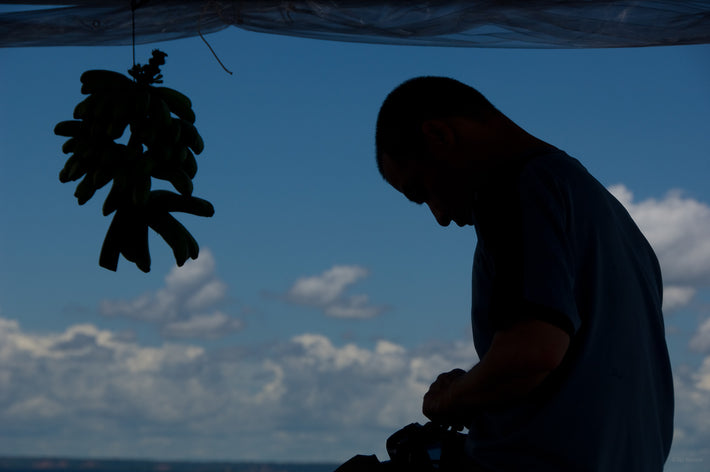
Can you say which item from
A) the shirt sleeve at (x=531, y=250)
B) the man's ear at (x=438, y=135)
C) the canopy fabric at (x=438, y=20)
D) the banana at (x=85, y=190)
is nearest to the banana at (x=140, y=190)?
the banana at (x=85, y=190)

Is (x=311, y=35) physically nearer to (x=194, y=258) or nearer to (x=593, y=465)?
(x=194, y=258)

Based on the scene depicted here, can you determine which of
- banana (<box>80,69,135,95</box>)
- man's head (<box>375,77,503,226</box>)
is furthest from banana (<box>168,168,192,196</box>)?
man's head (<box>375,77,503,226</box>)

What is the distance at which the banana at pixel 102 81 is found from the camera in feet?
5.32

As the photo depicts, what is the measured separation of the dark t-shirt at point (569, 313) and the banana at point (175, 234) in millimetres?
933

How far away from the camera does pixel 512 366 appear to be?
64 centimetres

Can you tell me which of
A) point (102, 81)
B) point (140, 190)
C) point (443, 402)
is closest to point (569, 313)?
point (443, 402)

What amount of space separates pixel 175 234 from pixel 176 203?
68mm

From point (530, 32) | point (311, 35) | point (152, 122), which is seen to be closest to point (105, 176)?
point (152, 122)

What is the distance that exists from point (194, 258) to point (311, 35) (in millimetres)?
693

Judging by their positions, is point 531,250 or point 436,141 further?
point 436,141

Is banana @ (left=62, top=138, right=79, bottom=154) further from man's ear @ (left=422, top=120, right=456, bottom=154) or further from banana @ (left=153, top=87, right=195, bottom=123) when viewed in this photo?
man's ear @ (left=422, top=120, right=456, bottom=154)

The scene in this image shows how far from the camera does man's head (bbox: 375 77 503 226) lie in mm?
812

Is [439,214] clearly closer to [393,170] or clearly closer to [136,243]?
[393,170]

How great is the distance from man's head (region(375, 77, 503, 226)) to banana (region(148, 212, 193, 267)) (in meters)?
0.75
